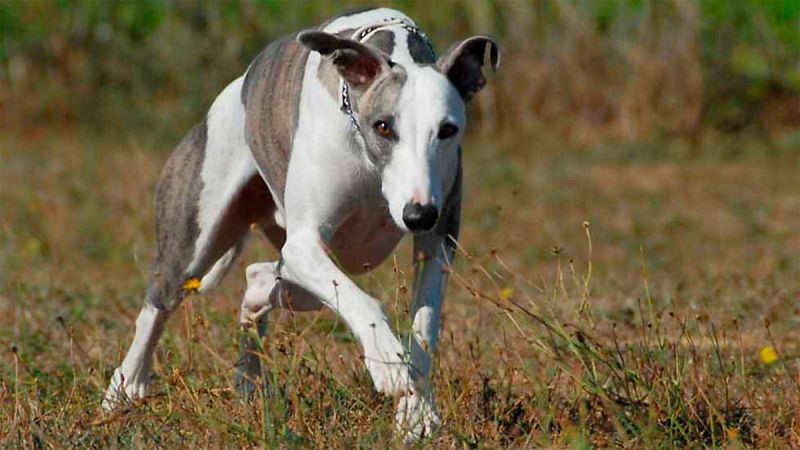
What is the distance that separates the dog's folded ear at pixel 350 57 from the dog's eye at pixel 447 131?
1.02 ft

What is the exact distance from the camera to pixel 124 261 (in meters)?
10.1

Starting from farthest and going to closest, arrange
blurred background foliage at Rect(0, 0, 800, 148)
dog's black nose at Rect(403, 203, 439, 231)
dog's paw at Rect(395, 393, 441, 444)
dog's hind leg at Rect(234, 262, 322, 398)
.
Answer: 1. blurred background foliage at Rect(0, 0, 800, 148)
2. dog's hind leg at Rect(234, 262, 322, 398)
3. dog's paw at Rect(395, 393, 441, 444)
4. dog's black nose at Rect(403, 203, 439, 231)

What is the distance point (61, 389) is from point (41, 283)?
292cm

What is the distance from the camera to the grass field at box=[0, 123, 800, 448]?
5.01 meters

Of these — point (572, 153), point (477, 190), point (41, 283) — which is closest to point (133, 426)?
point (41, 283)

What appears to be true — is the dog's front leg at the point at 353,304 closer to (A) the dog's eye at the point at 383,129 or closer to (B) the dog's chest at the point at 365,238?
(B) the dog's chest at the point at 365,238

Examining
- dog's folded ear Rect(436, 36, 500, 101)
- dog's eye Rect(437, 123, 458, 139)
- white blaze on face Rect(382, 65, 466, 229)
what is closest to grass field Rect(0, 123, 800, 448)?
white blaze on face Rect(382, 65, 466, 229)

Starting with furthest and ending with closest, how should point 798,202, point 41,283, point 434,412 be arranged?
point 798,202, point 41,283, point 434,412

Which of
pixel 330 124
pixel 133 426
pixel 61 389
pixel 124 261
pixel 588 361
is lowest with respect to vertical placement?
pixel 124 261

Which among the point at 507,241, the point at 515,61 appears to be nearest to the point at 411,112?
the point at 507,241

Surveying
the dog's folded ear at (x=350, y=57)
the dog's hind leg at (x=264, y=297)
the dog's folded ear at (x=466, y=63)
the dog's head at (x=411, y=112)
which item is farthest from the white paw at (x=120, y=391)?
the dog's folded ear at (x=466, y=63)

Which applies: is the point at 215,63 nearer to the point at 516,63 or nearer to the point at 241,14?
the point at 241,14

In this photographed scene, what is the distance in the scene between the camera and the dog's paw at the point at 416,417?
4.82 metres

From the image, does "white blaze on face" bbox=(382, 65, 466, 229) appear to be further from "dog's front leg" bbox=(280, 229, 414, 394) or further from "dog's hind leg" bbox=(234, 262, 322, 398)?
"dog's hind leg" bbox=(234, 262, 322, 398)
